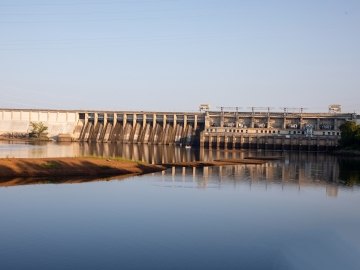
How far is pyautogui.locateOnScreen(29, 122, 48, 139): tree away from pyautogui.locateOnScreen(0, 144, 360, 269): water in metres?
78.3

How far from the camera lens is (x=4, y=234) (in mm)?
18750

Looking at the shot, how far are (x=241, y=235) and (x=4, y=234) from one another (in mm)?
10052

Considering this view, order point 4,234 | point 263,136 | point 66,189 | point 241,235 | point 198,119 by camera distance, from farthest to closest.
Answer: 1. point 198,119
2. point 263,136
3. point 66,189
4. point 241,235
5. point 4,234

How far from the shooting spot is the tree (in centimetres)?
10900

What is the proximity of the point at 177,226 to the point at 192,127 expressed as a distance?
88.1m

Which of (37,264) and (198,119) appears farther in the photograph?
(198,119)

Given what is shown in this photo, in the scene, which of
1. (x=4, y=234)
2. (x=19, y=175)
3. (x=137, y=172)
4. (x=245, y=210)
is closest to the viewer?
(x=4, y=234)

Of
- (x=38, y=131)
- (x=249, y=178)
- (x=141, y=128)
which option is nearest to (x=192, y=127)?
(x=141, y=128)

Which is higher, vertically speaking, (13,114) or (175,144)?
(13,114)

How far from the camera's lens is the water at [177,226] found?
639 inches

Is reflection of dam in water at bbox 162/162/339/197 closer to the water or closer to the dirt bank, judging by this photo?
the water

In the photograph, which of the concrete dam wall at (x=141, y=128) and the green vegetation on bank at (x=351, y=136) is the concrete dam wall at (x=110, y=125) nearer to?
the concrete dam wall at (x=141, y=128)

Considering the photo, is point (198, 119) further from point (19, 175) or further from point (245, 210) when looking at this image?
point (245, 210)

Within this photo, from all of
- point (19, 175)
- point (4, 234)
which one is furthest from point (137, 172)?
point (4, 234)
